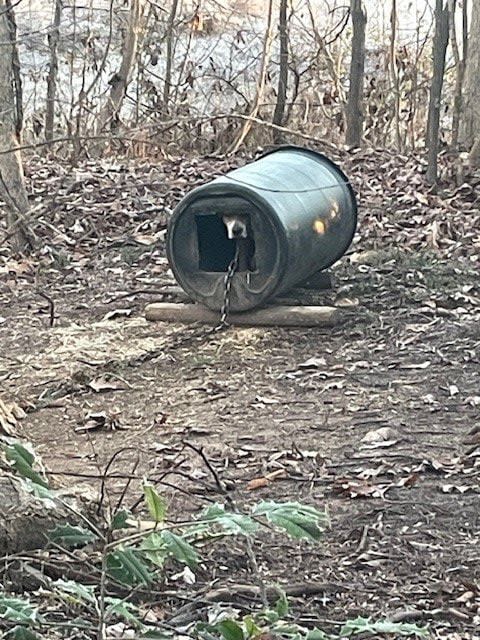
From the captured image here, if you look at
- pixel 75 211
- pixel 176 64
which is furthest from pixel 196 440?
pixel 176 64

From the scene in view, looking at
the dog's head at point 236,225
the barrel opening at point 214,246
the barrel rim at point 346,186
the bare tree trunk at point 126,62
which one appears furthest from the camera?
the bare tree trunk at point 126,62

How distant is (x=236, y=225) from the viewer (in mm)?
7812

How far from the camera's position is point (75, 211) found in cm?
1134

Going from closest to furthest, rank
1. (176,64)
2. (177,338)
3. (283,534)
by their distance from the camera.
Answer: (283,534), (177,338), (176,64)

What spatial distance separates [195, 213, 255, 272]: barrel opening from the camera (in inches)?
327

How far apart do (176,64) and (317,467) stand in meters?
13.6

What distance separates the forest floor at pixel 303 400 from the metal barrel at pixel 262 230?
314 mm

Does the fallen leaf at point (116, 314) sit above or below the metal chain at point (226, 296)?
below

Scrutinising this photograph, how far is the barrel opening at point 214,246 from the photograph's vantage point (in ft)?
27.2

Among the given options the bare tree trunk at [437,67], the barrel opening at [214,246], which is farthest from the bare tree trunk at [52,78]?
the barrel opening at [214,246]

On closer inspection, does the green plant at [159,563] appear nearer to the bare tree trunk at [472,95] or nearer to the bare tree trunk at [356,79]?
the bare tree trunk at [472,95]

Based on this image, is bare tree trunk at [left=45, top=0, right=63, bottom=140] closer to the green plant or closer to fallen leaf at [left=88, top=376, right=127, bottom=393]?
fallen leaf at [left=88, top=376, right=127, bottom=393]

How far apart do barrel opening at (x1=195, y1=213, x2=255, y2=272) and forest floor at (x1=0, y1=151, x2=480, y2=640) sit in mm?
589

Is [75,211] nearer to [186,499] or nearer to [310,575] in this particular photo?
[186,499]
